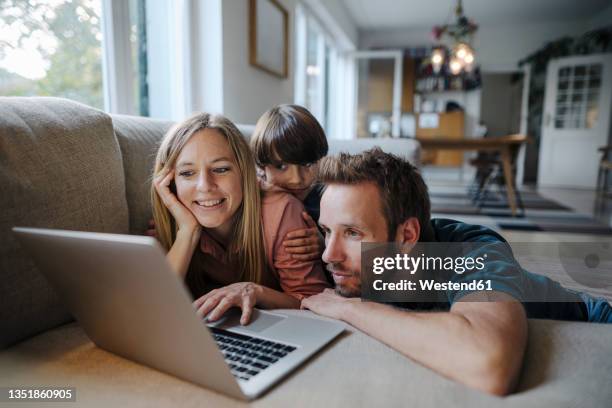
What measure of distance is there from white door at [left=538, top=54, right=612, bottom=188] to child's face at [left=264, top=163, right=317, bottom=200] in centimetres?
668

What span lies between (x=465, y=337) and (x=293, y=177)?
609 millimetres

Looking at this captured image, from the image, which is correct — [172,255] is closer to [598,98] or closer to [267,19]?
[267,19]

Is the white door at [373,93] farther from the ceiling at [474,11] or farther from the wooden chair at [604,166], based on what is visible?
the wooden chair at [604,166]

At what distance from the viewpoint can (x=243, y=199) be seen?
0.99 metres

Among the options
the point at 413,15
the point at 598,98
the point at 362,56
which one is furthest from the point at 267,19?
the point at 598,98

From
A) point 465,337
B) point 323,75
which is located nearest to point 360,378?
point 465,337

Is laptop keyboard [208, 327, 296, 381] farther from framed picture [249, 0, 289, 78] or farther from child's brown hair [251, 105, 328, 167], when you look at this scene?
framed picture [249, 0, 289, 78]

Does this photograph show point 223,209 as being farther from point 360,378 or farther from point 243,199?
point 360,378

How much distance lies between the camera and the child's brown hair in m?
1.07

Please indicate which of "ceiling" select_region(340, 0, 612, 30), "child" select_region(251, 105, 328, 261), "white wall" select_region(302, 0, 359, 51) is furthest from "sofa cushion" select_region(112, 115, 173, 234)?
"ceiling" select_region(340, 0, 612, 30)

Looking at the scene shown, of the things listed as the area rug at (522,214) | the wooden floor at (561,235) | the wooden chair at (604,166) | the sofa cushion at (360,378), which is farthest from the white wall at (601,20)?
the sofa cushion at (360,378)

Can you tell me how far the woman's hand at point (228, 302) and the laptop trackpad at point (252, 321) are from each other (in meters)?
0.01

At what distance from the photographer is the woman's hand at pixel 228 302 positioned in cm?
76

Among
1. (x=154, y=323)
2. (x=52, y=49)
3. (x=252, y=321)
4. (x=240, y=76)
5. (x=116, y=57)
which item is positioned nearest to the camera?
(x=154, y=323)
